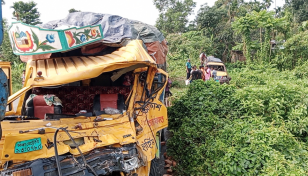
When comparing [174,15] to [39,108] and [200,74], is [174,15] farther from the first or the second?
[39,108]

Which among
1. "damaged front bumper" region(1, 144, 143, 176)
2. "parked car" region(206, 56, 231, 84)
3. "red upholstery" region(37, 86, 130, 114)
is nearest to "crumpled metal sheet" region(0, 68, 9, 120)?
"damaged front bumper" region(1, 144, 143, 176)

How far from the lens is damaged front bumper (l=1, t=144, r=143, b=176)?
2.56 metres

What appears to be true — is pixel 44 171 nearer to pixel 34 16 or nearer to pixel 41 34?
pixel 41 34

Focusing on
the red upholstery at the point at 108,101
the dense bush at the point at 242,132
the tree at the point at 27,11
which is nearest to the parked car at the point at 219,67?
the dense bush at the point at 242,132

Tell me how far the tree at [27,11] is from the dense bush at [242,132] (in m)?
25.4

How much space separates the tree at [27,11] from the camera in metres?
25.9

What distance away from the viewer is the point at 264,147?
3.91 meters

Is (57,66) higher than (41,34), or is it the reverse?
(41,34)

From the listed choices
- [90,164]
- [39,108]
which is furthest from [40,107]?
[90,164]

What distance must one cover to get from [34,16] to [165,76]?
2642 cm

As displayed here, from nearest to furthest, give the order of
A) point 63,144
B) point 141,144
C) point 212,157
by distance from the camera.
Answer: point 63,144 → point 141,144 → point 212,157

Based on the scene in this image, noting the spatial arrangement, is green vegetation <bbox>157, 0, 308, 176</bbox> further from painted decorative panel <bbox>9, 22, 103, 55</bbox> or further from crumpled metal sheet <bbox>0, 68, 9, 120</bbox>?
crumpled metal sheet <bbox>0, 68, 9, 120</bbox>

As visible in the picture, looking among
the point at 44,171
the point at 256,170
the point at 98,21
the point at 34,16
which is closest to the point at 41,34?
the point at 44,171

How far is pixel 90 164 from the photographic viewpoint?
2928 mm
